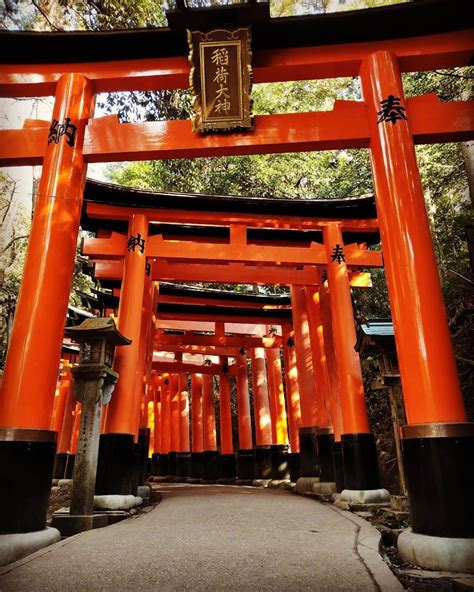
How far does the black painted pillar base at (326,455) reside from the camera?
9.43 metres

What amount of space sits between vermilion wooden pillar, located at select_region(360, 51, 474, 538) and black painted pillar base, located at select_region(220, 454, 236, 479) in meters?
15.7

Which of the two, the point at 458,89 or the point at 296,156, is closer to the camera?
the point at 458,89

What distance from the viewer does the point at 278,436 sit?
1559 centimetres

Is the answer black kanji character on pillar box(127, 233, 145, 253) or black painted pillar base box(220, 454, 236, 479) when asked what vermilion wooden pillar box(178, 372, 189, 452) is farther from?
black kanji character on pillar box(127, 233, 145, 253)

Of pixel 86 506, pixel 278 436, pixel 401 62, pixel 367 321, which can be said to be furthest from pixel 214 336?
pixel 401 62

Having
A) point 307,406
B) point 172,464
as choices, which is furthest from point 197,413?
point 307,406

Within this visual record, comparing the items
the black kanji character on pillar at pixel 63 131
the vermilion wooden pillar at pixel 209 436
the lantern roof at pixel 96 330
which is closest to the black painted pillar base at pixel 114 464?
the lantern roof at pixel 96 330

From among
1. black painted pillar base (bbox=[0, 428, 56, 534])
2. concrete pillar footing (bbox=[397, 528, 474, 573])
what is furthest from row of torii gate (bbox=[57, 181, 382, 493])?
concrete pillar footing (bbox=[397, 528, 474, 573])

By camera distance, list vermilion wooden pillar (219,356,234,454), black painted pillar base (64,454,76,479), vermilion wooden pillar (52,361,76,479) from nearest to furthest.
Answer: black painted pillar base (64,454,76,479), vermilion wooden pillar (52,361,76,479), vermilion wooden pillar (219,356,234,454)

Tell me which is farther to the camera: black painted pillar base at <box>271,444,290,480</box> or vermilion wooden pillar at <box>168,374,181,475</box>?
vermilion wooden pillar at <box>168,374,181,475</box>

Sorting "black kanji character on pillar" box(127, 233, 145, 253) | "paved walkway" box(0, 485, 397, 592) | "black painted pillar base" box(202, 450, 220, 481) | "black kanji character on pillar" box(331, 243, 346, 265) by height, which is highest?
"black kanji character on pillar" box(127, 233, 145, 253)

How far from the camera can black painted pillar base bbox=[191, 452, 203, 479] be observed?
65.1 feet

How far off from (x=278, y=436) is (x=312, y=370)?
18.8 ft

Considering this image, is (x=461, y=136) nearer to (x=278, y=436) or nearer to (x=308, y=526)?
(x=308, y=526)
